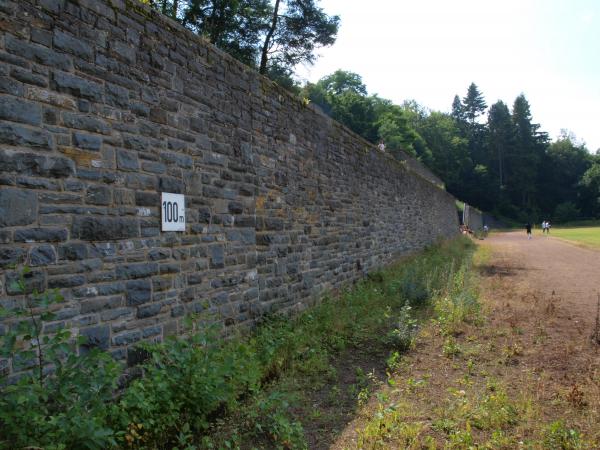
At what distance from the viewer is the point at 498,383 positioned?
184 inches

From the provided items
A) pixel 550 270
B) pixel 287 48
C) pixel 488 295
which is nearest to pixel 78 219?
pixel 488 295

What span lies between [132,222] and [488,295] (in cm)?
782

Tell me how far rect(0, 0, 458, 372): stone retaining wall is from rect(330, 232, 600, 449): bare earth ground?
227 cm

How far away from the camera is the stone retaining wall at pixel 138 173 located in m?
3.46

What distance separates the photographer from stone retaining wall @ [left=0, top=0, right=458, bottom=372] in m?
3.46

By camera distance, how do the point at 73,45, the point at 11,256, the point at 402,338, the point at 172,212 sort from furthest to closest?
the point at 402,338 < the point at 172,212 < the point at 73,45 < the point at 11,256

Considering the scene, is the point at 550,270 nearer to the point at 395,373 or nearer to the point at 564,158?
the point at 395,373

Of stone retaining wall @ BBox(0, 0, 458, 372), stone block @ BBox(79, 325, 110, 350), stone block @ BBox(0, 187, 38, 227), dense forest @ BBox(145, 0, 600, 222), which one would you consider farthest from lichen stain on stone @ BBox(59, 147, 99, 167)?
dense forest @ BBox(145, 0, 600, 222)

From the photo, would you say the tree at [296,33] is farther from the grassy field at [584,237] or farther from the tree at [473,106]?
the tree at [473,106]

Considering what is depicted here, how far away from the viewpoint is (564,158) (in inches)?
3056

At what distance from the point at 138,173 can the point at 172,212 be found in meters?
0.59

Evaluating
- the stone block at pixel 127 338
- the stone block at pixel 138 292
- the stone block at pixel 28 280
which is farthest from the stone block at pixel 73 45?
the stone block at pixel 127 338

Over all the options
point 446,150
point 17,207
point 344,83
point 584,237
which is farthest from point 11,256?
point 446,150

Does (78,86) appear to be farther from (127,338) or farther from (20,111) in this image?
(127,338)
